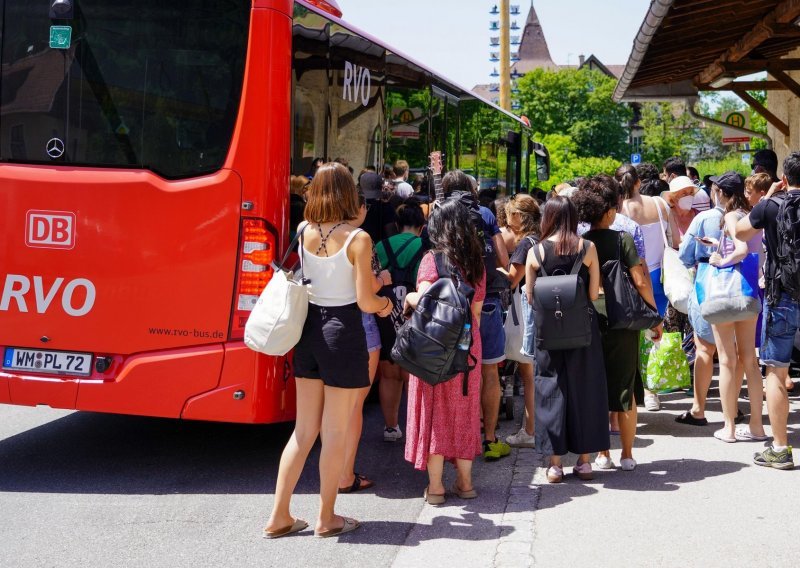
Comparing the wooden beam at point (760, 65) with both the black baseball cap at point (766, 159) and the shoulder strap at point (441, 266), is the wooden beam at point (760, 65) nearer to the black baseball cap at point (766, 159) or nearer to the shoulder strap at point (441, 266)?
the black baseball cap at point (766, 159)

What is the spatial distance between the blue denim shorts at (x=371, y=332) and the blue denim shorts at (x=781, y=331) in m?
2.38

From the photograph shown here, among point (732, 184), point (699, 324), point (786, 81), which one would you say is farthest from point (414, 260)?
point (786, 81)

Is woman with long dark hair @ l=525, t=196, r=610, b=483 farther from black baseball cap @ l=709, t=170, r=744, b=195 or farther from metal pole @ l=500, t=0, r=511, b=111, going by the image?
metal pole @ l=500, t=0, r=511, b=111

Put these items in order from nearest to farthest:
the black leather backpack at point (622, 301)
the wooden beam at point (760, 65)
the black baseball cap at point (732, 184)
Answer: the black leather backpack at point (622, 301) < the black baseball cap at point (732, 184) < the wooden beam at point (760, 65)

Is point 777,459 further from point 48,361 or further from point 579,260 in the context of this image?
point 48,361

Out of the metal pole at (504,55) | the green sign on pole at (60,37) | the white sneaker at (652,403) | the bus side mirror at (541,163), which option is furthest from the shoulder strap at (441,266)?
the metal pole at (504,55)

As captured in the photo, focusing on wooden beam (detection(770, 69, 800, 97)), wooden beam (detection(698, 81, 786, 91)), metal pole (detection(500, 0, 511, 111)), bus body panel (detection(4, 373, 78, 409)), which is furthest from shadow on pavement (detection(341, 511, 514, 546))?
metal pole (detection(500, 0, 511, 111))

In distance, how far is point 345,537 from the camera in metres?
5.03

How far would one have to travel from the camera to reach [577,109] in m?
88.6

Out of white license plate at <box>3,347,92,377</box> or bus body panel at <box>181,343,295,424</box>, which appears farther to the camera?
white license plate at <box>3,347,92,377</box>

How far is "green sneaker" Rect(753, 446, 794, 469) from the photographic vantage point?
6.15 metres

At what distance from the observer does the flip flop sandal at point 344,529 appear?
5008 mm

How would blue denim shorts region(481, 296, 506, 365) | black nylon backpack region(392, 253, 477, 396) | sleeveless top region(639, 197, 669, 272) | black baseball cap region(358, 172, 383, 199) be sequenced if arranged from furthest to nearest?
sleeveless top region(639, 197, 669, 272) < black baseball cap region(358, 172, 383, 199) < blue denim shorts region(481, 296, 506, 365) < black nylon backpack region(392, 253, 477, 396)

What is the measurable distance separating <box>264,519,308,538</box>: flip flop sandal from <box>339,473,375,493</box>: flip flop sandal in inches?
29.8
